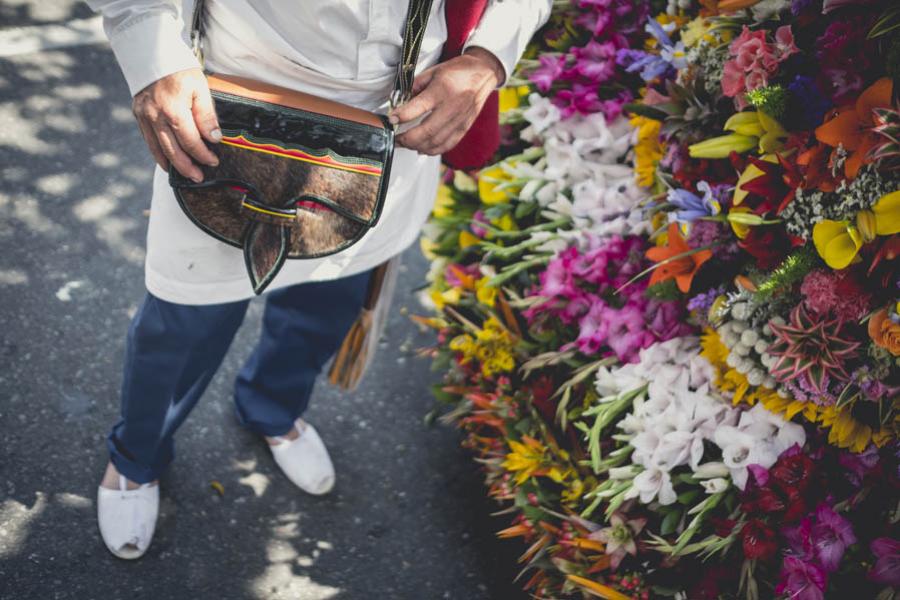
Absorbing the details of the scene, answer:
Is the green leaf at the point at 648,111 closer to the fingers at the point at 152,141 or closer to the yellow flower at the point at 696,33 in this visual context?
the yellow flower at the point at 696,33

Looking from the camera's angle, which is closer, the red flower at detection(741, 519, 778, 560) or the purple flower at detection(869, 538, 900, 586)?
the purple flower at detection(869, 538, 900, 586)

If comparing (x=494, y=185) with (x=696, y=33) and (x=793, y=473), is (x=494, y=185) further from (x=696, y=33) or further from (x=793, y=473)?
(x=793, y=473)

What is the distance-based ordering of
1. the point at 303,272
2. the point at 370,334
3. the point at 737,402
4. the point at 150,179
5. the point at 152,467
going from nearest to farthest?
1. the point at 737,402
2. the point at 303,272
3. the point at 152,467
4. the point at 370,334
5. the point at 150,179

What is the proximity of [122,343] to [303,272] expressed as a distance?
1.04 m

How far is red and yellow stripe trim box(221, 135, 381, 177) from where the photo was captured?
5.13 ft

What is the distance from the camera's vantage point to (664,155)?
6.53 ft

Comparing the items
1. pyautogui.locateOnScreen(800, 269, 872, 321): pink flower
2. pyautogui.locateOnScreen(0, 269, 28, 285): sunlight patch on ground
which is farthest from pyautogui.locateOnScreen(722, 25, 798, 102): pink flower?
pyautogui.locateOnScreen(0, 269, 28, 285): sunlight patch on ground

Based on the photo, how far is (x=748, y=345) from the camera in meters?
1.71

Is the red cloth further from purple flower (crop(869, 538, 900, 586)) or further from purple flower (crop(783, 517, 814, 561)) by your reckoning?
purple flower (crop(869, 538, 900, 586))

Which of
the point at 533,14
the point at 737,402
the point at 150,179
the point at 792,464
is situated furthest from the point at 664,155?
the point at 150,179

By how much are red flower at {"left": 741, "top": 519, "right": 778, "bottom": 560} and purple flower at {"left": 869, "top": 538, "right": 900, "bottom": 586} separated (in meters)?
0.18

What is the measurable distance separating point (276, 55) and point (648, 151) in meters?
0.93

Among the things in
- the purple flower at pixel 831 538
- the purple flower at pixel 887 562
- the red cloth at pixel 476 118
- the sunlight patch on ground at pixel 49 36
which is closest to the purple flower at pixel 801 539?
the purple flower at pixel 831 538

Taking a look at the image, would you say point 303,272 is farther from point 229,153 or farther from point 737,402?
point 737,402
